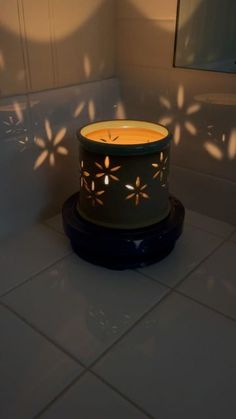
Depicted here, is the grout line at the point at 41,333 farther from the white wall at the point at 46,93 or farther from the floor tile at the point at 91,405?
the white wall at the point at 46,93

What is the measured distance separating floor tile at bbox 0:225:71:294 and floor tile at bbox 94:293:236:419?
0.28 metres

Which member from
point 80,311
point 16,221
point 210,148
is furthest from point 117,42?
point 80,311

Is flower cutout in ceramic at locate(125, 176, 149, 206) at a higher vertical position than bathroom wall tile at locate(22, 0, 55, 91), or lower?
lower

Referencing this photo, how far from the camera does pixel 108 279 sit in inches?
32.6

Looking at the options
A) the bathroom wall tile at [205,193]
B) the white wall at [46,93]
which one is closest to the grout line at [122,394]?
the white wall at [46,93]

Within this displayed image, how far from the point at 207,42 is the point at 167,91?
15 centimetres

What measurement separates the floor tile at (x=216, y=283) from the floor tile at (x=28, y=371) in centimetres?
30

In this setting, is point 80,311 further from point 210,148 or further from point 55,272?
point 210,148

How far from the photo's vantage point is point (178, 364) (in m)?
0.64

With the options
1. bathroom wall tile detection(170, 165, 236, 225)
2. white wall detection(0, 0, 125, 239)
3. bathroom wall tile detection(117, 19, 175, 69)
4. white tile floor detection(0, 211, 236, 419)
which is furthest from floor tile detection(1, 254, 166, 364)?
bathroom wall tile detection(117, 19, 175, 69)

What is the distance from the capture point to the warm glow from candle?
90 centimetres

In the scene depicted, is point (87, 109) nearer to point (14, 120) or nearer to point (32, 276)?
point (14, 120)

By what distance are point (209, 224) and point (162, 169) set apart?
0.29 meters

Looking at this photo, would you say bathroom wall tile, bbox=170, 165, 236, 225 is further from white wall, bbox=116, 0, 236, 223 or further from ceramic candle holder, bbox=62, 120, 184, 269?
ceramic candle holder, bbox=62, 120, 184, 269
